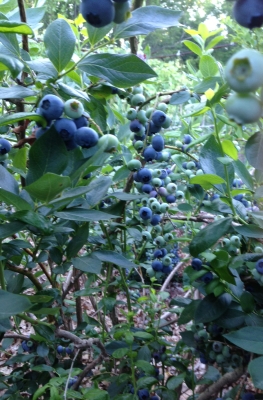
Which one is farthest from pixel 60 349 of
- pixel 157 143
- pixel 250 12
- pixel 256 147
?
pixel 250 12

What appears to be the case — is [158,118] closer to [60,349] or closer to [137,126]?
[137,126]

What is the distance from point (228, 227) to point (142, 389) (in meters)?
0.57

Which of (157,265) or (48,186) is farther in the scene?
(157,265)

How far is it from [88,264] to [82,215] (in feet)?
0.62

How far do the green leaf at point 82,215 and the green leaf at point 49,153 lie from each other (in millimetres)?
91

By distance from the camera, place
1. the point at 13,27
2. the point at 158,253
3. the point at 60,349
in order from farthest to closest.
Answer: the point at 158,253, the point at 60,349, the point at 13,27

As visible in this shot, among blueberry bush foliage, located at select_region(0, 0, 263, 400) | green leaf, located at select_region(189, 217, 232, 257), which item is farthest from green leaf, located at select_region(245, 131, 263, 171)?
green leaf, located at select_region(189, 217, 232, 257)

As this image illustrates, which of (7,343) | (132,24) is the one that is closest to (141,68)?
(132,24)

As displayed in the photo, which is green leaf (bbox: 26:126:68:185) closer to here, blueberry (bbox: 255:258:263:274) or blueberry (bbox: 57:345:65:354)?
blueberry (bbox: 255:258:263:274)

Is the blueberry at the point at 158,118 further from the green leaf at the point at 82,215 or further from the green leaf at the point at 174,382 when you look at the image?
the green leaf at the point at 174,382

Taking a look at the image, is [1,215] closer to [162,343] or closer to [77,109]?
[77,109]

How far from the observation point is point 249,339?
81 centimetres

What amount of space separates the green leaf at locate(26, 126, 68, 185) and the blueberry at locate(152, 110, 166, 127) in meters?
0.40

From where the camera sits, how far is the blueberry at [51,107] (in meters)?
0.70
